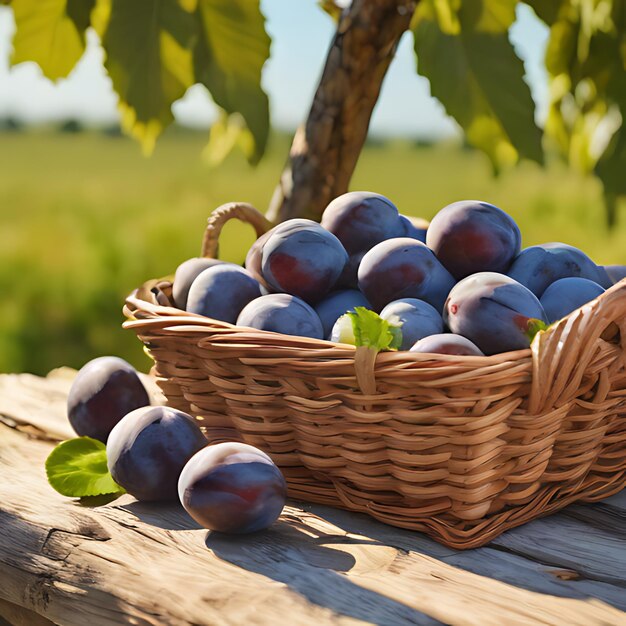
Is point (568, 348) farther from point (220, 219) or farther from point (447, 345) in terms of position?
point (220, 219)

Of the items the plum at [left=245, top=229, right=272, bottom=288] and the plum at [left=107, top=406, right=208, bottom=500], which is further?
the plum at [left=245, top=229, right=272, bottom=288]

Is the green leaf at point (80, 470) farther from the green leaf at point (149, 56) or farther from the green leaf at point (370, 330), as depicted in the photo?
the green leaf at point (149, 56)

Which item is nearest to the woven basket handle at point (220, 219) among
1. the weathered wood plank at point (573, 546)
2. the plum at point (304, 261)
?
the plum at point (304, 261)

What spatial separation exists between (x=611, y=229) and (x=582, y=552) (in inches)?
35.9

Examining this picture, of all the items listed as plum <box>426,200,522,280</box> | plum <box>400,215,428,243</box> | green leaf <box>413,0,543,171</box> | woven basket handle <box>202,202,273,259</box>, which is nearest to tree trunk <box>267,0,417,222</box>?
green leaf <box>413,0,543,171</box>

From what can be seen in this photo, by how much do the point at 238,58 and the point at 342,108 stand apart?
192 mm

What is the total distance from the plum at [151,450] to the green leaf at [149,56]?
0.56 metres

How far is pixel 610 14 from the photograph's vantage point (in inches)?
57.8

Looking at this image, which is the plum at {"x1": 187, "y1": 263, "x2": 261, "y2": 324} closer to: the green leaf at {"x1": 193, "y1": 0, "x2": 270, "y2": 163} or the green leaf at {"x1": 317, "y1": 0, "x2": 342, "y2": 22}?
the green leaf at {"x1": 193, "y1": 0, "x2": 270, "y2": 163}

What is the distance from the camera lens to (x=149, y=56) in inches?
47.4

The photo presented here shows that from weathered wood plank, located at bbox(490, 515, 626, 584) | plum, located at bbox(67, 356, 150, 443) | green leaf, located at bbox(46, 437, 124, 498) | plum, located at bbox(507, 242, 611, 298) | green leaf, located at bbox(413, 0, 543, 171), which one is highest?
green leaf, located at bbox(413, 0, 543, 171)

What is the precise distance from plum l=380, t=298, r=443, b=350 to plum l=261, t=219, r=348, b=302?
0.10m

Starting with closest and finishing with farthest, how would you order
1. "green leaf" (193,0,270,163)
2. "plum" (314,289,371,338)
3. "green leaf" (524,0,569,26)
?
"plum" (314,289,371,338) → "green leaf" (193,0,270,163) → "green leaf" (524,0,569,26)

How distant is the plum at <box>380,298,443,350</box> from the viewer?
0.79 meters
